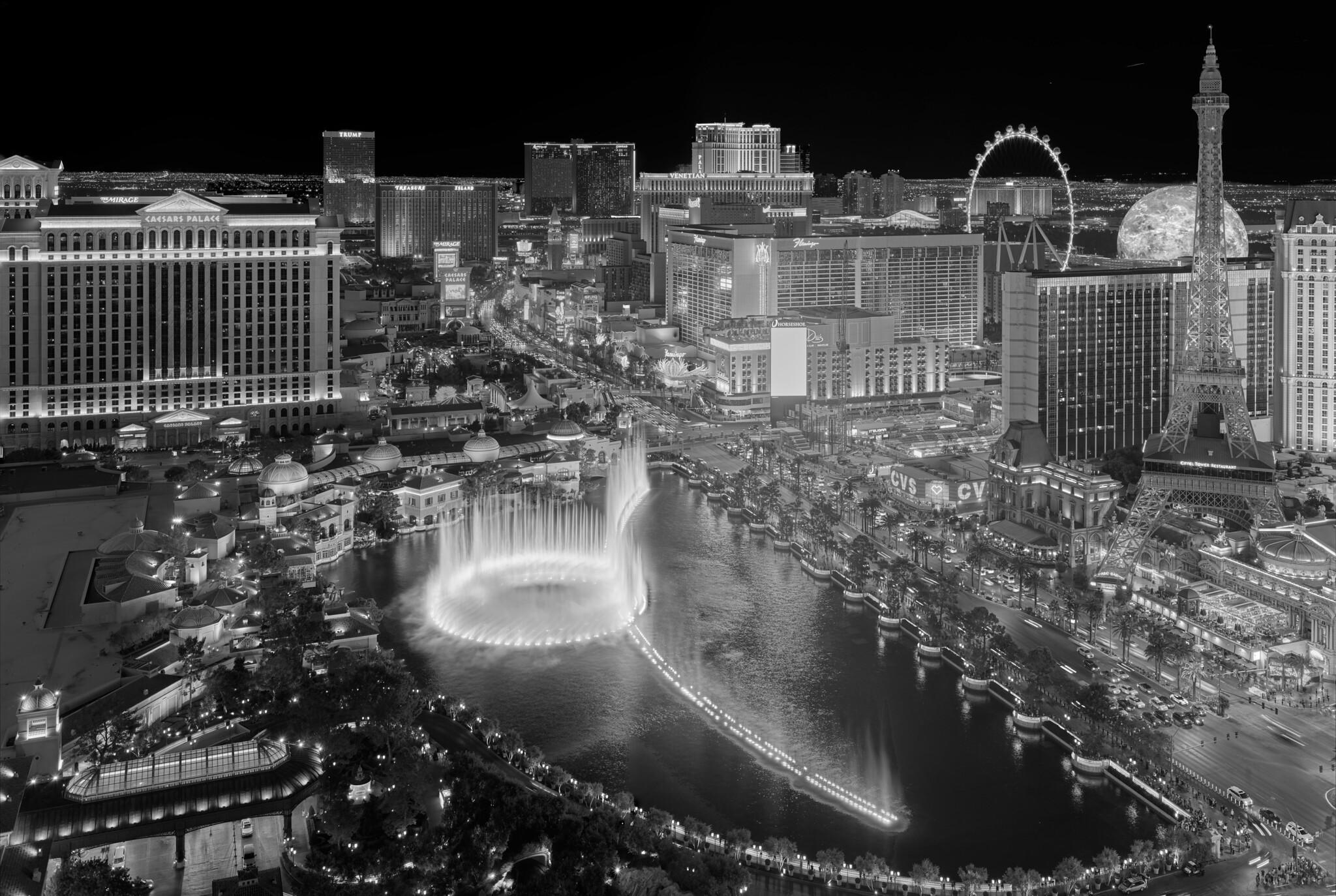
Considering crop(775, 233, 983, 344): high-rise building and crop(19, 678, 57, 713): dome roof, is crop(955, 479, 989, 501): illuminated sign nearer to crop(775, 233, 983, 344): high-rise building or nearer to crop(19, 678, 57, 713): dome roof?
crop(775, 233, 983, 344): high-rise building

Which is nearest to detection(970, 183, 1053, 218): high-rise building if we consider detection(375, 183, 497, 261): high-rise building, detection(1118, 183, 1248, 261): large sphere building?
detection(375, 183, 497, 261): high-rise building

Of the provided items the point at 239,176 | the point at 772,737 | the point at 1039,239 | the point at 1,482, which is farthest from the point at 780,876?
the point at 239,176

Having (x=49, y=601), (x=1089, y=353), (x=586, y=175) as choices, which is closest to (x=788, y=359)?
(x=1089, y=353)

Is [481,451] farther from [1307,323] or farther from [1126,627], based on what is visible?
[1307,323]

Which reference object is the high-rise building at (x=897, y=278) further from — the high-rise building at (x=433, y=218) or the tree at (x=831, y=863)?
the high-rise building at (x=433, y=218)

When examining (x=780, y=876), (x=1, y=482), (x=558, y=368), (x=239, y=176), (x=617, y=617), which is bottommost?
(x=780, y=876)

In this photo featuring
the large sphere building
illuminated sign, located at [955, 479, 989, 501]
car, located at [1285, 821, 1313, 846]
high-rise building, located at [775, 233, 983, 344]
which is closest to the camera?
car, located at [1285, 821, 1313, 846]

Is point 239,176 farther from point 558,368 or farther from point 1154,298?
point 1154,298
